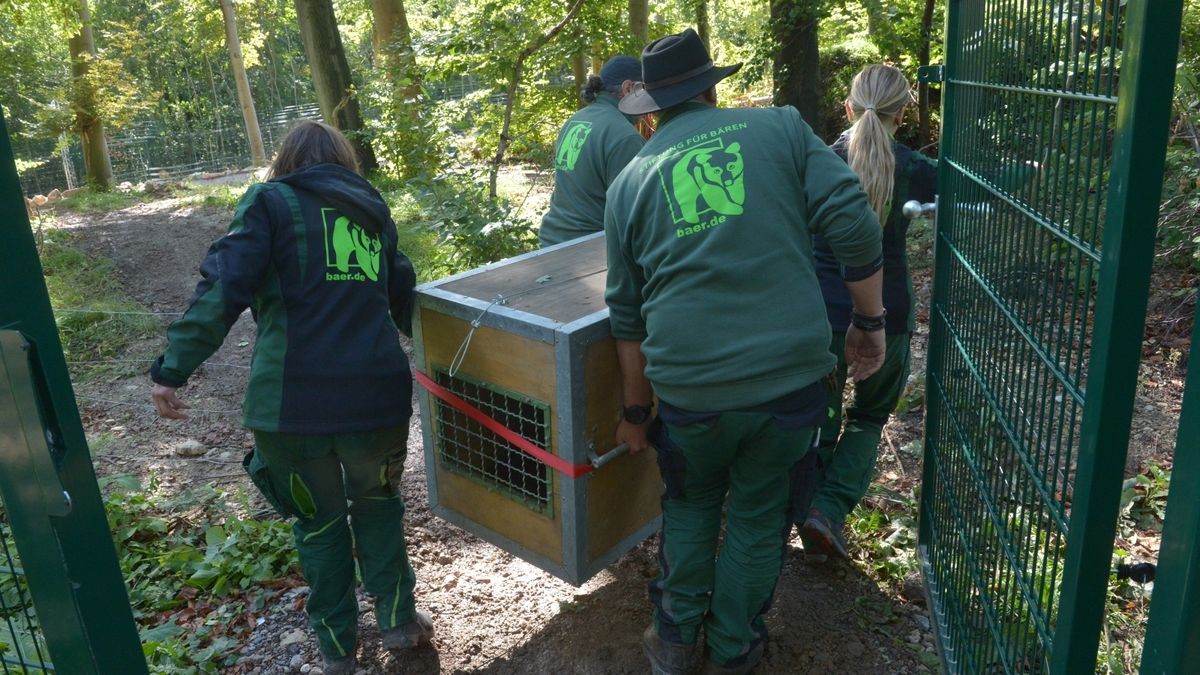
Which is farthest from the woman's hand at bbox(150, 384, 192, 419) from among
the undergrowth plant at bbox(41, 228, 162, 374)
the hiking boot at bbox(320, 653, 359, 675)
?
the undergrowth plant at bbox(41, 228, 162, 374)

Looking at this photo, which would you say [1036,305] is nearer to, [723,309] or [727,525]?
[723,309]

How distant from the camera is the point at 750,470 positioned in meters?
2.83

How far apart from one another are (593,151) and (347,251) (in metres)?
1.74

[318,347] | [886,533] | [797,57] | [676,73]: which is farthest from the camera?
[797,57]

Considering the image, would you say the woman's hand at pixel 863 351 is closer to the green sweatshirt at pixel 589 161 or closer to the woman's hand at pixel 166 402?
the green sweatshirt at pixel 589 161

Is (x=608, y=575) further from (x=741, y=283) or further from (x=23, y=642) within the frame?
(x=23, y=642)

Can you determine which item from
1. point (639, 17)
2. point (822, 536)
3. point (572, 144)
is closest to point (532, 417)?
point (822, 536)

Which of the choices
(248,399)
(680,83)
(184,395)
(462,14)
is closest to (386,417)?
(248,399)

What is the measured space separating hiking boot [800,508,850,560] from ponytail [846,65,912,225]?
118 cm

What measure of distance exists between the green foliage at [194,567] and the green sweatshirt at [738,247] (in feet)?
6.96

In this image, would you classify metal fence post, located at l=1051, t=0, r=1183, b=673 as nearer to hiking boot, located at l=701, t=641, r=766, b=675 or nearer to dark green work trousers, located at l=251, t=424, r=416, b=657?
hiking boot, located at l=701, t=641, r=766, b=675

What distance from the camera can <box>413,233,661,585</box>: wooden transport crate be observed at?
2.84 metres

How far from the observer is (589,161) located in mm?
4426

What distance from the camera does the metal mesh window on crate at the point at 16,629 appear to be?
1.95 metres
